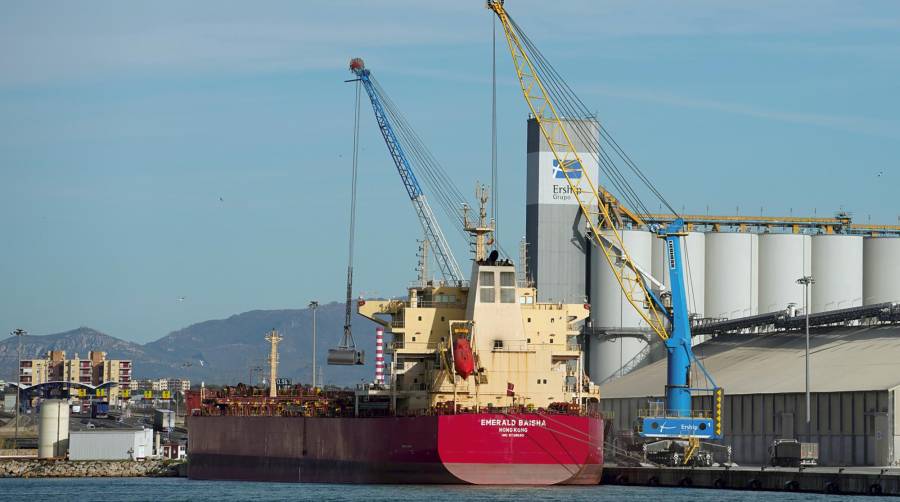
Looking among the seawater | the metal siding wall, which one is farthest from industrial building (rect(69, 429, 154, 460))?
the metal siding wall

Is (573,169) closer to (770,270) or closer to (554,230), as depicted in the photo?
(554,230)

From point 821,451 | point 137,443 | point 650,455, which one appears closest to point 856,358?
point 821,451

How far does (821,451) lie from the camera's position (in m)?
84.1

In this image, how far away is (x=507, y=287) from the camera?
2997 inches

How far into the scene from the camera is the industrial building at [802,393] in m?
80.8

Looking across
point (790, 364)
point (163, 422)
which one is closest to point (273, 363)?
point (790, 364)

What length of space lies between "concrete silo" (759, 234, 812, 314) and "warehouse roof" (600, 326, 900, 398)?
9434mm

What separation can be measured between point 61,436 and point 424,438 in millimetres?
53327

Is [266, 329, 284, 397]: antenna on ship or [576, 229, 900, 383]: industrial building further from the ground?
[576, 229, 900, 383]: industrial building

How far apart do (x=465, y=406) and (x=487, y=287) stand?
250 inches

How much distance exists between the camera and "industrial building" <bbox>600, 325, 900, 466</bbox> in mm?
80750

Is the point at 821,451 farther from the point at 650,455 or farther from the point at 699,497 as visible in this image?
the point at 699,497

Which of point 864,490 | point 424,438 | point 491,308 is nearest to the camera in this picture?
point 864,490

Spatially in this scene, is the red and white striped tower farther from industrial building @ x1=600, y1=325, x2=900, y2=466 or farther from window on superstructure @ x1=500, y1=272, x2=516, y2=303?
industrial building @ x1=600, y1=325, x2=900, y2=466
